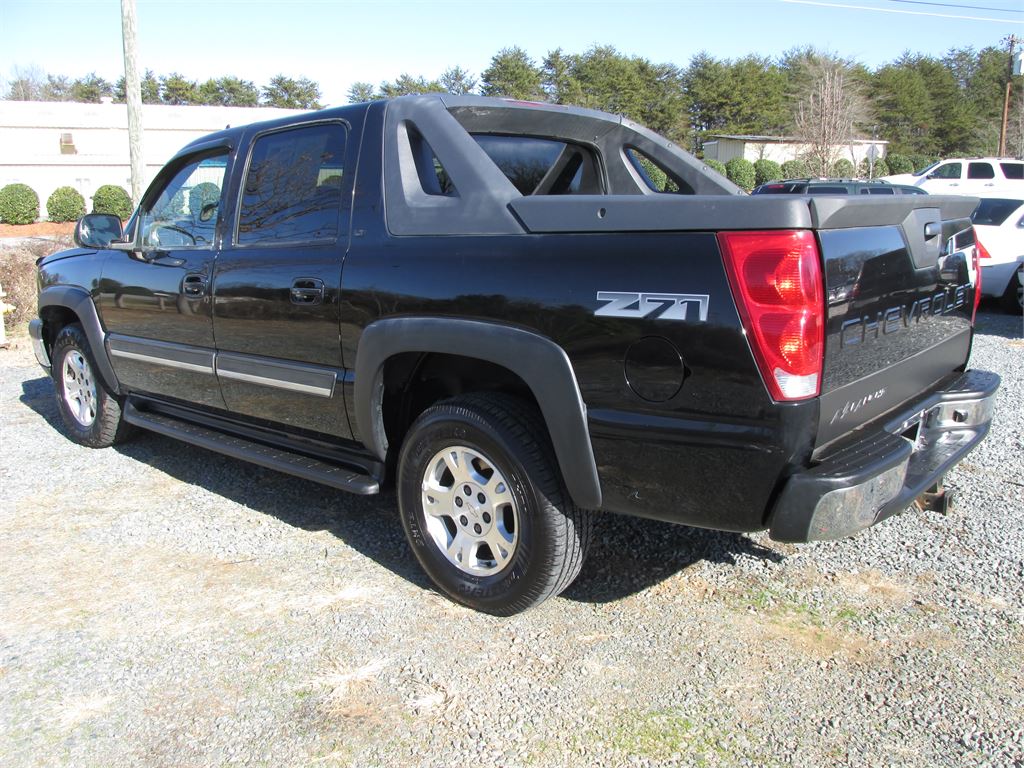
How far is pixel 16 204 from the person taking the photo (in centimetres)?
3166

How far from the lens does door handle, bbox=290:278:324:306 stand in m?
3.61

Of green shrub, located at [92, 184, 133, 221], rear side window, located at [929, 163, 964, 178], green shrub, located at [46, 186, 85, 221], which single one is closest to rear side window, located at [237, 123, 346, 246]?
rear side window, located at [929, 163, 964, 178]

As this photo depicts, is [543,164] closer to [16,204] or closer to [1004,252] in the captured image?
[1004,252]

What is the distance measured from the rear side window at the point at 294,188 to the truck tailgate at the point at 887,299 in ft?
6.89

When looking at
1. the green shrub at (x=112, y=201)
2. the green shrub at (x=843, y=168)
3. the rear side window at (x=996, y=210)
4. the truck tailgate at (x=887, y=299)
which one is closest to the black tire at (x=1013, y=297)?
the rear side window at (x=996, y=210)

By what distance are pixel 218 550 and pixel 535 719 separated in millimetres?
2022

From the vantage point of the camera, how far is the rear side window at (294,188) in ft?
12.3

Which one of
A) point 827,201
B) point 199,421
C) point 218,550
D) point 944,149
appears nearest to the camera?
point 827,201

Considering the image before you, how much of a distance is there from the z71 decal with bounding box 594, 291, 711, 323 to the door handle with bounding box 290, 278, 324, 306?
4.69 ft

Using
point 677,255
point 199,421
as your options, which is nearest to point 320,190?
point 199,421

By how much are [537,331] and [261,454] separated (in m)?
1.84

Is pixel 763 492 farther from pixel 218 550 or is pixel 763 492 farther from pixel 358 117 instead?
pixel 218 550

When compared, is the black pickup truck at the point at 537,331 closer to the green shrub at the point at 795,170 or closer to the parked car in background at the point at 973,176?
the parked car in background at the point at 973,176

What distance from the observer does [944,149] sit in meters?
63.8
